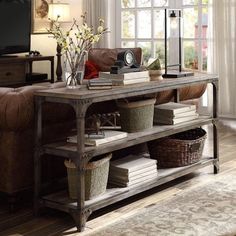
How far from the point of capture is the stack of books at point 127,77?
3.41 meters

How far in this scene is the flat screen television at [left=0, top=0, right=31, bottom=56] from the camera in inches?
277

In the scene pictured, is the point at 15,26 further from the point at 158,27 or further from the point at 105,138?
the point at 105,138

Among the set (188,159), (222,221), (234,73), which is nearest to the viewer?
(222,221)

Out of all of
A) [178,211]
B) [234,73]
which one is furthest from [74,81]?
[234,73]

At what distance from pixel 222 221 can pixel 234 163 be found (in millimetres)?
1498

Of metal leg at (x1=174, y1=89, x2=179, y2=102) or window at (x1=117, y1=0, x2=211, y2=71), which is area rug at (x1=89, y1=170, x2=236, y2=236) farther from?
window at (x1=117, y1=0, x2=211, y2=71)

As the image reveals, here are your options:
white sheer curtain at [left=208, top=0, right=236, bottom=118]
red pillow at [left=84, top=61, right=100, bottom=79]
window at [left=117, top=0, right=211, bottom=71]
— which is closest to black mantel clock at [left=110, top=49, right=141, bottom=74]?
red pillow at [left=84, top=61, right=100, bottom=79]

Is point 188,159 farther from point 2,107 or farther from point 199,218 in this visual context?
point 2,107

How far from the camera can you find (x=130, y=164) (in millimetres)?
Answer: 3518

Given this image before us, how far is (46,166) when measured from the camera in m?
3.45

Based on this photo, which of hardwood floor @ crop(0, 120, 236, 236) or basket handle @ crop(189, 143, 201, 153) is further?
basket handle @ crop(189, 143, 201, 153)

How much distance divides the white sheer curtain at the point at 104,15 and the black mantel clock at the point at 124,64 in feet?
13.2

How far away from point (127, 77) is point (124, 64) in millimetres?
125

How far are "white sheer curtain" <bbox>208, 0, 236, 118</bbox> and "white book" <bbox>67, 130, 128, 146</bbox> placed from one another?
136 inches
